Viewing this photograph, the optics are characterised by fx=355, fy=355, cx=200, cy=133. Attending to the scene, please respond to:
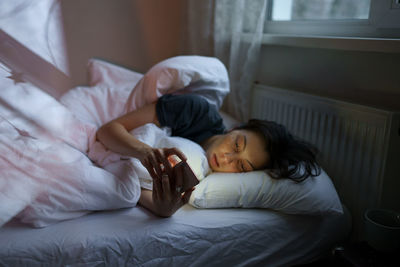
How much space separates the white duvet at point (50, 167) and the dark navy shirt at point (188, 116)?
5.7 inches

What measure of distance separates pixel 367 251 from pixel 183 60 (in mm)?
955

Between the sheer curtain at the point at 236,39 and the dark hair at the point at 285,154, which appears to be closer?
the dark hair at the point at 285,154

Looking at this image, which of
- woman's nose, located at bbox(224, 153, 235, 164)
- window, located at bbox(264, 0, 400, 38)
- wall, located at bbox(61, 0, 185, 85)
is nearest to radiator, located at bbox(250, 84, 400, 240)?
window, located at bbox(264, 0, 400, 38)

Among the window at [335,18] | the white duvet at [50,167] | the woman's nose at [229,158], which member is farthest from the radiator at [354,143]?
the white duvet at [50,167]

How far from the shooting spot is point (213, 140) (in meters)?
1.32

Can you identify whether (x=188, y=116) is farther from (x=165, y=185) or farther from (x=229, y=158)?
(x=165, y=185)

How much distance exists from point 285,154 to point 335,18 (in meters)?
0.78

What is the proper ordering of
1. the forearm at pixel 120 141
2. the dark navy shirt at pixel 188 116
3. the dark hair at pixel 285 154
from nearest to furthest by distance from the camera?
the forearm at pixel 120 141, the dark hair at pixel 285 154, the dark navy shirt at pixel 188 116

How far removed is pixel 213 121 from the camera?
136cm

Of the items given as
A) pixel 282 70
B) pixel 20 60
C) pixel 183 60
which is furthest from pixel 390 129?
pixel 20 60

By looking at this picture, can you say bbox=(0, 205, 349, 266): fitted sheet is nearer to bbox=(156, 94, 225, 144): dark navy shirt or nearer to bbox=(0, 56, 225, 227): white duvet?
bbox=(0, 56, 225, 227): white duvet

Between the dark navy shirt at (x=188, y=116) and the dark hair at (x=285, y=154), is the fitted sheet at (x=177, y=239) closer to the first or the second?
the dark hair at (x=285, y=154)

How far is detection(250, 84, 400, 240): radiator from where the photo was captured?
1224mm

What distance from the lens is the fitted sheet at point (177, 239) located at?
87cm
